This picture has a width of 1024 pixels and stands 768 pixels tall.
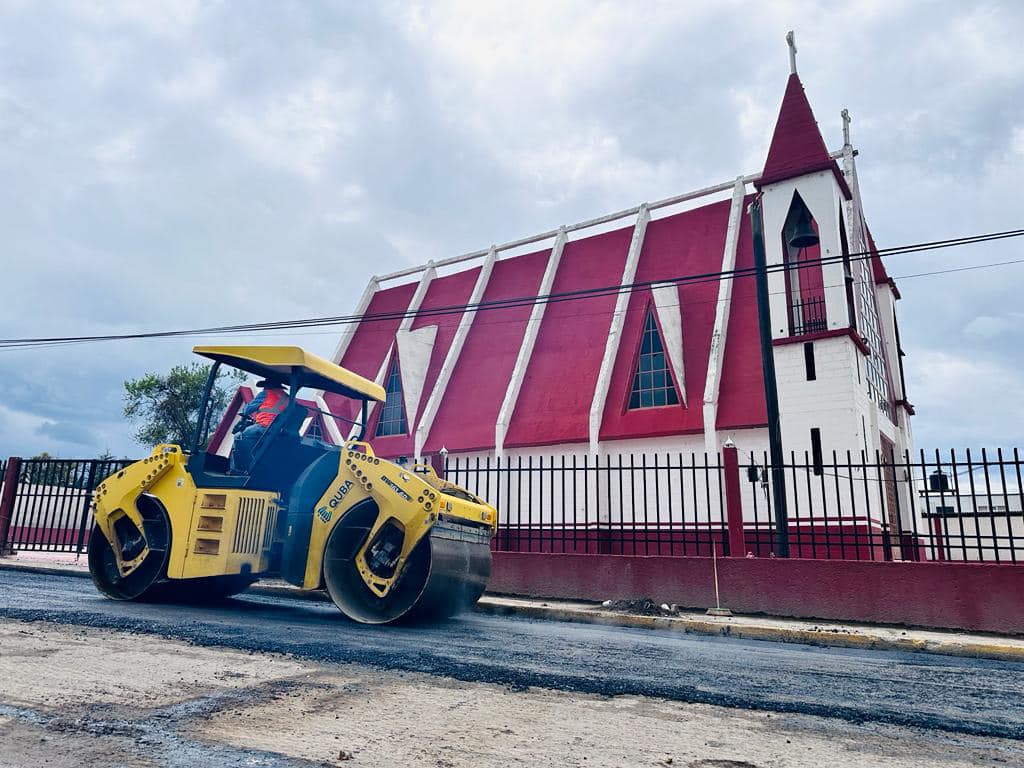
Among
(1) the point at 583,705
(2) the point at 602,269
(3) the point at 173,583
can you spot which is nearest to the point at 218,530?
(3) the point at 173,583

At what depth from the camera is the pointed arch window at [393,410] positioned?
2355 centimetres

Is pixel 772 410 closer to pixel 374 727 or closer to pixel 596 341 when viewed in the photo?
pixel 596 341

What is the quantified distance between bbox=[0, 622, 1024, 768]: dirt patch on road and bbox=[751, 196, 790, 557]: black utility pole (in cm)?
719

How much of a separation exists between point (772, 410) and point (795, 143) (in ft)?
25.7

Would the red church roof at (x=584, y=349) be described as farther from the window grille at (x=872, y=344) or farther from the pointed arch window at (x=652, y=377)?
the window grille at (x=872, y=344)

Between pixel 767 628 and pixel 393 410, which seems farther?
pixel 393 410

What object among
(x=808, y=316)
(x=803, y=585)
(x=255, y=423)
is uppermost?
(x=808, y=316)

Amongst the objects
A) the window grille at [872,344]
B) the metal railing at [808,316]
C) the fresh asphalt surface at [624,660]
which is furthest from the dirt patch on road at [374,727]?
the window grille at [872,344]

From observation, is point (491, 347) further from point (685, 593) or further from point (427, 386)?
point (685, 593)

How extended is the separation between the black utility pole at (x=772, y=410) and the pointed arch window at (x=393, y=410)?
43.9 feet

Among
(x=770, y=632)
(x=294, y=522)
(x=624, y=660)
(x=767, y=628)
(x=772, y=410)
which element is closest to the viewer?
(x=624, y=660)

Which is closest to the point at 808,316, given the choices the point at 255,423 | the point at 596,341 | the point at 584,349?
the point at 596,341

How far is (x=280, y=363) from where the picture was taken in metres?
8.09

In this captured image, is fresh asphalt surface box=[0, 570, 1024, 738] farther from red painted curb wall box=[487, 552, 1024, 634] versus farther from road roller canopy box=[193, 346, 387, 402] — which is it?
road roller canopy box=[193, 346, 387, 402]
